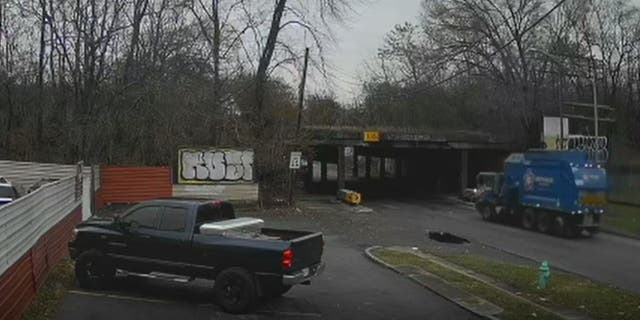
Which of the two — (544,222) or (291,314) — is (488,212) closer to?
(544,222)

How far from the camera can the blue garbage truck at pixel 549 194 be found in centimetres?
3250

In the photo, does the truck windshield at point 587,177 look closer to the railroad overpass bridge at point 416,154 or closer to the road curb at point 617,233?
the road curb at point 617,233

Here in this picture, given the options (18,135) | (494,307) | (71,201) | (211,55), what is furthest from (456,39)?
(494,307)

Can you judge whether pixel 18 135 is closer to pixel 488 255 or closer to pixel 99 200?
pixel 99 200

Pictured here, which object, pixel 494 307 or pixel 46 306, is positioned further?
pixel 494 307

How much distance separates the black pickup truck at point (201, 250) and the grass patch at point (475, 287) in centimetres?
343

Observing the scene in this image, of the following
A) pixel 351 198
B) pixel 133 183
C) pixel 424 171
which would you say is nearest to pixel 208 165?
pixel 133 183

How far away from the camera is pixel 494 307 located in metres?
13.1

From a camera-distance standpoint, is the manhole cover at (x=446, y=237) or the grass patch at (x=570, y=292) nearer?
the grass patch at (x=570, y=292)

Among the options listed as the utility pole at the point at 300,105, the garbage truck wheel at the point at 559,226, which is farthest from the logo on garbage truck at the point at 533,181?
the utility pole at the point at 300,105

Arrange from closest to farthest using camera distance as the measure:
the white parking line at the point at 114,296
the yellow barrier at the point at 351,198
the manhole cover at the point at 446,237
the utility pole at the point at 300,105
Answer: the white parking line at the point at 114,296
the manhole cover at the point at 446,237
the utility pole at the point at 300,105
the yellow barrier at the point at 351,198

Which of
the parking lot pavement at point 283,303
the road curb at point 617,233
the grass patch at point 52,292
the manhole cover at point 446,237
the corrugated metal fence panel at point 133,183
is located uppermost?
the corrugated metal fence panel at point 133,183

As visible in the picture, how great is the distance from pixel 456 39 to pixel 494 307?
1866 inches

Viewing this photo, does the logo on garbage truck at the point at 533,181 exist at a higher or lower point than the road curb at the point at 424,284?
higher
